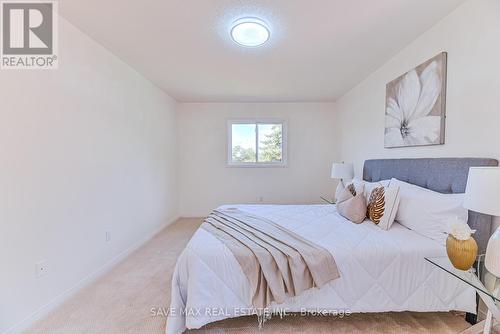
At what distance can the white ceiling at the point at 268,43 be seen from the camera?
1810 mm

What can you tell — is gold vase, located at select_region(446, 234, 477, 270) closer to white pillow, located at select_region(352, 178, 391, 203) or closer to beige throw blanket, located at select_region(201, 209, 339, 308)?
beige throw blanket, located at select_region(201, 209, 339, 308)

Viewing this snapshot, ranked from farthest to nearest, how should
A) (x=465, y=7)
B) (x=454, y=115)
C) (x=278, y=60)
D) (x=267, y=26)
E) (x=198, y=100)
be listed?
(x=198, y=100), (x=278, y=60), (x=267, y=26), (x=454, y=115), (x=465, y=7)

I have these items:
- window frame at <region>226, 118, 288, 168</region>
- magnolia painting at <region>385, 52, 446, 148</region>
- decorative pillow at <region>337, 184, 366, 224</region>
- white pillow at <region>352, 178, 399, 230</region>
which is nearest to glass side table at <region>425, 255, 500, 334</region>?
white pillow at <region>352, 178, 399, 230</region>

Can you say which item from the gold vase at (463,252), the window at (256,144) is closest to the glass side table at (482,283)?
the gold vase at (463,252)

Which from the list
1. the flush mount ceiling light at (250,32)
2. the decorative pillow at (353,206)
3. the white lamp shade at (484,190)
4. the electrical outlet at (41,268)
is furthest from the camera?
the decorative pillow at (353,206)

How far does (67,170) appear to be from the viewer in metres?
2.03

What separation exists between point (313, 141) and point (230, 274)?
3.78m

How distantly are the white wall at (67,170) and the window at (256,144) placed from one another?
197cm

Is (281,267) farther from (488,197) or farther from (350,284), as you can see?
(488,197)

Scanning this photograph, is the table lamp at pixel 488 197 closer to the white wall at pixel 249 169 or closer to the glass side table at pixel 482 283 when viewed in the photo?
the glass side table at pixel 482 283

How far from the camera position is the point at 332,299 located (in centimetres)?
161

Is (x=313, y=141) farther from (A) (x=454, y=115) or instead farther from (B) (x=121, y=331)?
(B) (x=121, y=331)

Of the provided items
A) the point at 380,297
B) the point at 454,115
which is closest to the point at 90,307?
the point at 380,297

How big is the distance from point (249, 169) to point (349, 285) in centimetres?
342
